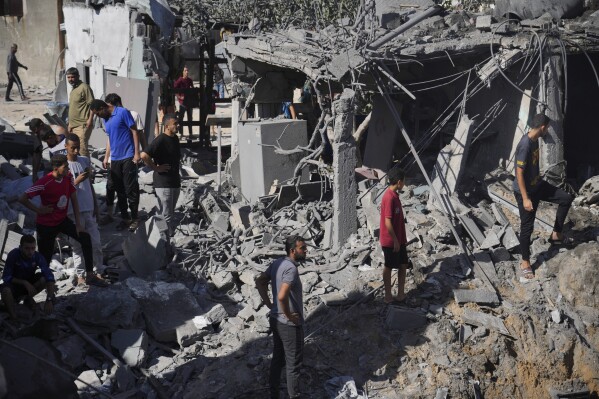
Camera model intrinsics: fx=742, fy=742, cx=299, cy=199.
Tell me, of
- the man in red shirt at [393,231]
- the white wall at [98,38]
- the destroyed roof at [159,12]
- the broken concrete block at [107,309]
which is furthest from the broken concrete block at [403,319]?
the destroyed roof at [159,12]

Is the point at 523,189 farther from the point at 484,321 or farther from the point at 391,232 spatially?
the point at 391,232

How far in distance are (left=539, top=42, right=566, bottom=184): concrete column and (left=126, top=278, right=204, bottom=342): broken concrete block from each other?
17.5 feet

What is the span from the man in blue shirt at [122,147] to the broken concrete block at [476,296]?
4.60m

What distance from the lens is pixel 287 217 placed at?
10.6m

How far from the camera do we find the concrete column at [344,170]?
30.1ft

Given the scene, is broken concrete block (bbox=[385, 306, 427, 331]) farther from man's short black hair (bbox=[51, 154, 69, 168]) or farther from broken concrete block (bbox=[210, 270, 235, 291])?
man's short black hair (bbox=[51, 154, 69, 168])

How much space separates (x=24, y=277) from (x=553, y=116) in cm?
724

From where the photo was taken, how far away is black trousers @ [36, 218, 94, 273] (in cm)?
792

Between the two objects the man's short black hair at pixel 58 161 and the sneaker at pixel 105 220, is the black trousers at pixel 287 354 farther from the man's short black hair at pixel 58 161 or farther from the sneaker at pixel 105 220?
the sneaker at pixel 105 220

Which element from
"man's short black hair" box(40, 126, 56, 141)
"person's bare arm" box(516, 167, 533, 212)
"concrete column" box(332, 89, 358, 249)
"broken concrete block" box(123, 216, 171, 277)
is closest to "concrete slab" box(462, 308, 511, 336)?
"person's bare arm" box(516, 167, 533, 212)

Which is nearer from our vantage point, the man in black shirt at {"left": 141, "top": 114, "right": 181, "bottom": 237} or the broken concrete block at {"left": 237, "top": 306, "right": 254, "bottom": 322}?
the broken concrete block at {"left": 237, "top": 306, "right": 254, "bottom": 322}

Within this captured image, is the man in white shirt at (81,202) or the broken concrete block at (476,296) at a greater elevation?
the man in white shirt at (81,202)

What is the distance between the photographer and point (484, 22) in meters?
10.7

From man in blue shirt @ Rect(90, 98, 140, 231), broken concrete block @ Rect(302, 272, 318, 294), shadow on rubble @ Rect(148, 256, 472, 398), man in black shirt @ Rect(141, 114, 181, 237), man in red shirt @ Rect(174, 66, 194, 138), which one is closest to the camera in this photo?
shadow on rubble @ Rect(148, 256, 472, 398)
